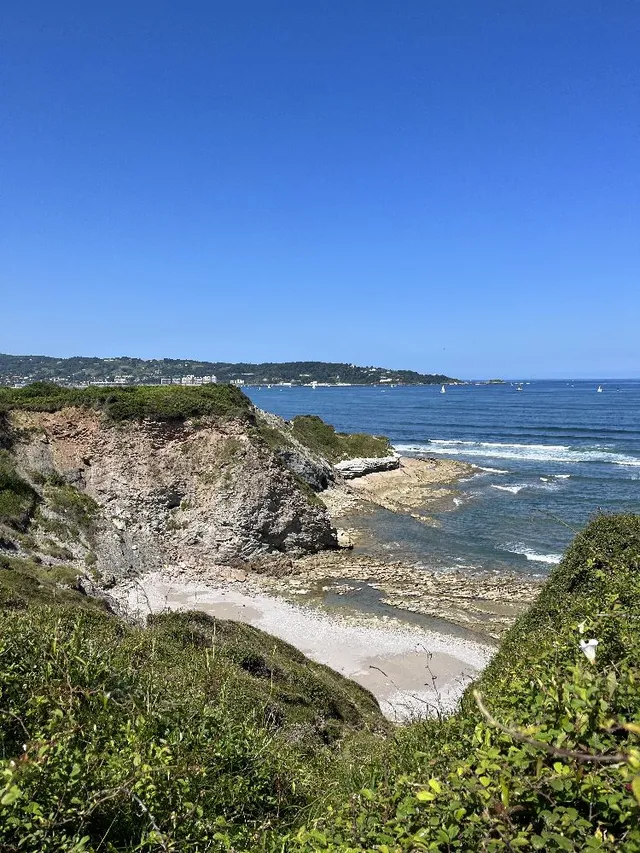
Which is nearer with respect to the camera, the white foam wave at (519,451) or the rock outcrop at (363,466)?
the rock outcrop at (363,466)

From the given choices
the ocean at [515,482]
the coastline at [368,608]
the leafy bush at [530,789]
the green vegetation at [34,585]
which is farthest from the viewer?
the ocean at [515,482]

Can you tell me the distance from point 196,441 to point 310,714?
71.7ft

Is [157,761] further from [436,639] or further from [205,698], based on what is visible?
[436,639]

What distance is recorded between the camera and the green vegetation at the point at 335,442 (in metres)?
58.8

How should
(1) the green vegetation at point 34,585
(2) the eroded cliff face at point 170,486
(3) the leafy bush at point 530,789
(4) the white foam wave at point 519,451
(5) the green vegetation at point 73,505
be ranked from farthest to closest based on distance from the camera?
(4) the white foam wave at point 519,451 → (2) the eroded cliff face at point 170,486 → (5) the green vegetation at point 73,505 → (1) the green vegetation at point 34,585 → (3) the leafy bush at point 530,789

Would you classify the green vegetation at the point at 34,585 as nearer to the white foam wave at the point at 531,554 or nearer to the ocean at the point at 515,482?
the ocean at the point at 515,482

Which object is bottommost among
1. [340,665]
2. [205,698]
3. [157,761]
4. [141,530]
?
[340,665]

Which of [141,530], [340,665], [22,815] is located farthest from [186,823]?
[141,530]

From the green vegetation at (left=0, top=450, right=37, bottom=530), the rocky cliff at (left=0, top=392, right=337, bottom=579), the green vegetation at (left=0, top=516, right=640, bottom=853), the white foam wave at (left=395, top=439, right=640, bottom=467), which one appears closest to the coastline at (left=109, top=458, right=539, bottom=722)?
the rocky cliff at (left=0, top=392, right=337, bottom=579)

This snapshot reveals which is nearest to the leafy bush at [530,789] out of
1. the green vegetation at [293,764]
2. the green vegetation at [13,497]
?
the green vegetation at [293,764]

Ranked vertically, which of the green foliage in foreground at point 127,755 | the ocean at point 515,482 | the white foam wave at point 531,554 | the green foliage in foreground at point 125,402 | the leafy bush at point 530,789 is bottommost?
the white foam wave at point 531,554

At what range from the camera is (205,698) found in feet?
24.4

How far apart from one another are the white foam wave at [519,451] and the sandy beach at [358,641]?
42.8 meters

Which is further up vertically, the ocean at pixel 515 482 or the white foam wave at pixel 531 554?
the ocean at pixel 515 482
